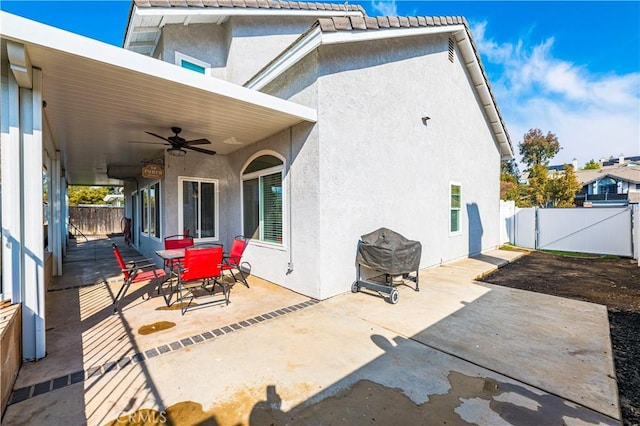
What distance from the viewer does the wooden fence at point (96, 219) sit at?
1916cm

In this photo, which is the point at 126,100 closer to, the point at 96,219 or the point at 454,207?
the point at 454,207

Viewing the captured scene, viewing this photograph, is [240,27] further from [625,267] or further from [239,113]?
[625,267]

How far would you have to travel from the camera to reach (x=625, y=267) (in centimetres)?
862

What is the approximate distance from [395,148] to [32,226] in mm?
6414

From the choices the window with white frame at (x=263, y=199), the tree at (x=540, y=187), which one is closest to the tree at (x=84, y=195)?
the window with white frame at (x=263, y=199)

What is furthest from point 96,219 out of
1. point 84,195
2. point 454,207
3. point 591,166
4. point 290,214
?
point 591,166

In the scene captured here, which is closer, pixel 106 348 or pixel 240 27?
pixel 106 348

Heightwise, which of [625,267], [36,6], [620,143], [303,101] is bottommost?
[625,267]

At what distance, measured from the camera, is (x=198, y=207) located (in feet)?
26.9

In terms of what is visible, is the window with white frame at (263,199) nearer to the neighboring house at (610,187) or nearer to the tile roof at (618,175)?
the neighboring house at (610,187)

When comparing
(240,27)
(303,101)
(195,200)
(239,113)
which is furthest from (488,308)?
(240,27)

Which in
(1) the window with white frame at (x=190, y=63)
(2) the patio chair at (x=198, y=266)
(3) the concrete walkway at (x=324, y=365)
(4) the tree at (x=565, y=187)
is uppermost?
(1) the window with white frame at (x=190, y=63)

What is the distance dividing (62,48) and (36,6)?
16.8 feet

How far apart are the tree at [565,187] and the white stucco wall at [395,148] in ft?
49.7
